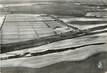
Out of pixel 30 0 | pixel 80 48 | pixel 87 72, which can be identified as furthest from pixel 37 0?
pixel 87 72

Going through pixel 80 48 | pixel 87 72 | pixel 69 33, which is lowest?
pixel 87 72

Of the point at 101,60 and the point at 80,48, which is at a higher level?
the point at 80,48

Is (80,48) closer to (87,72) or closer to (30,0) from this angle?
(87,72)

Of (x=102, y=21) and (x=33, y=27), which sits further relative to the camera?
(x=102, y=21)

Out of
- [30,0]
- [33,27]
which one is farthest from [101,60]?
[30,0]

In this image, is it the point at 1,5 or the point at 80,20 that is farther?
the point at 80,20

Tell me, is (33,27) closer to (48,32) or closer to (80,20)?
(48,32)
